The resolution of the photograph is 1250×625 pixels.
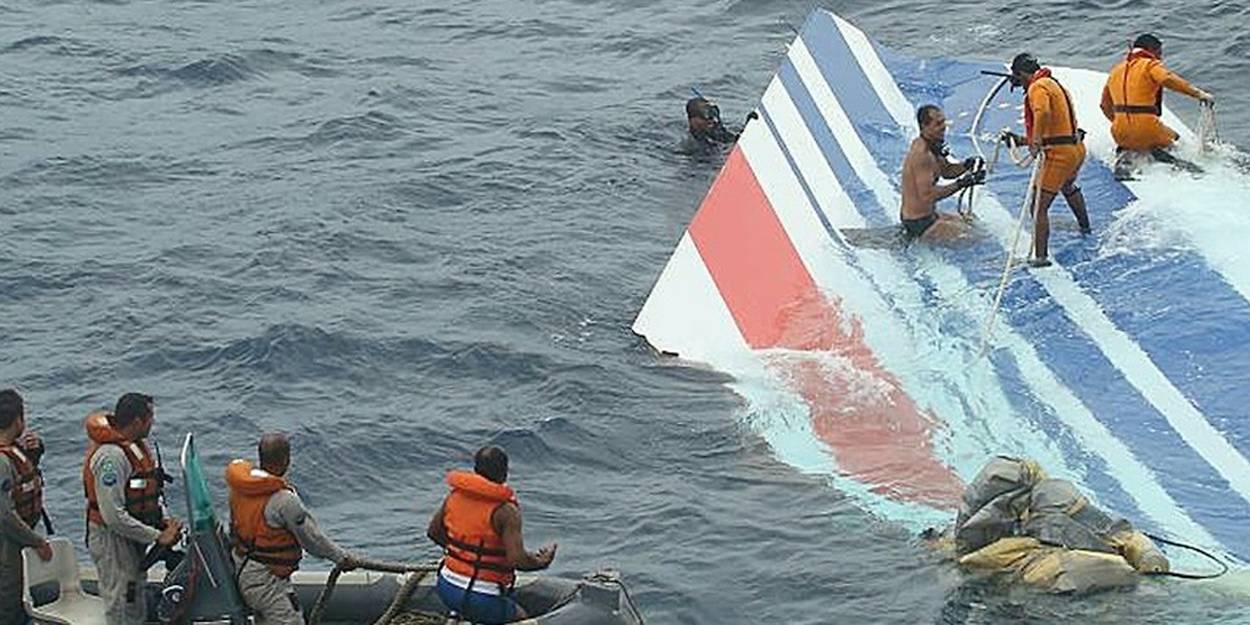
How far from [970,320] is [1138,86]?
3090 mm

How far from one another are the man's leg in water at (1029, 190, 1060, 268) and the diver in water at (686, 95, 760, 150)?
6433 mm

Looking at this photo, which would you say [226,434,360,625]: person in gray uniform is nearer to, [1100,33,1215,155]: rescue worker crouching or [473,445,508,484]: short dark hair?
[473,445,508,484]: short dark hair

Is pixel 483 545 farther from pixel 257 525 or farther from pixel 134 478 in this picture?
pixel 134 478

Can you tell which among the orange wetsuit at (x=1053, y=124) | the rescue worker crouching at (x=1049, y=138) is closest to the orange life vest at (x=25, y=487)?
the rescue worker crouching at (x=1049, y=138)

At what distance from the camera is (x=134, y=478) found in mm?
11867

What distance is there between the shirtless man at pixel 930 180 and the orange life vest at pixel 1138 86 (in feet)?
4.75

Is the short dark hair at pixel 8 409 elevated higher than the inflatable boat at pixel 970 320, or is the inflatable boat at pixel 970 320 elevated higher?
the short dark hair at pixel 8 409

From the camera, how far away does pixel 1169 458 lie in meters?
15.2

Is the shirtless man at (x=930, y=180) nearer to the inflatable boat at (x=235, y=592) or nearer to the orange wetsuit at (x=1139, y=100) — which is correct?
the orange wetsuit at (x=1139, y=100)

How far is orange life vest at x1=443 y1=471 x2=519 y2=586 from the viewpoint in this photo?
11719 mm

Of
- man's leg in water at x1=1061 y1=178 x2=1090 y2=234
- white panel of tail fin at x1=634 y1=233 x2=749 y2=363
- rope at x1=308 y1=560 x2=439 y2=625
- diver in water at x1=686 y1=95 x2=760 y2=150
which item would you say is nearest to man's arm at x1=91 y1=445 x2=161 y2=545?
rope at x1=308 y1=560 x2=439 y2=625

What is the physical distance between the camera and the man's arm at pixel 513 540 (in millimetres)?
11711

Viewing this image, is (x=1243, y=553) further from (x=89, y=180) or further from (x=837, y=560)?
(x=89, y=180)

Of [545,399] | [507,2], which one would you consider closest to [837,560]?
[545,399]
